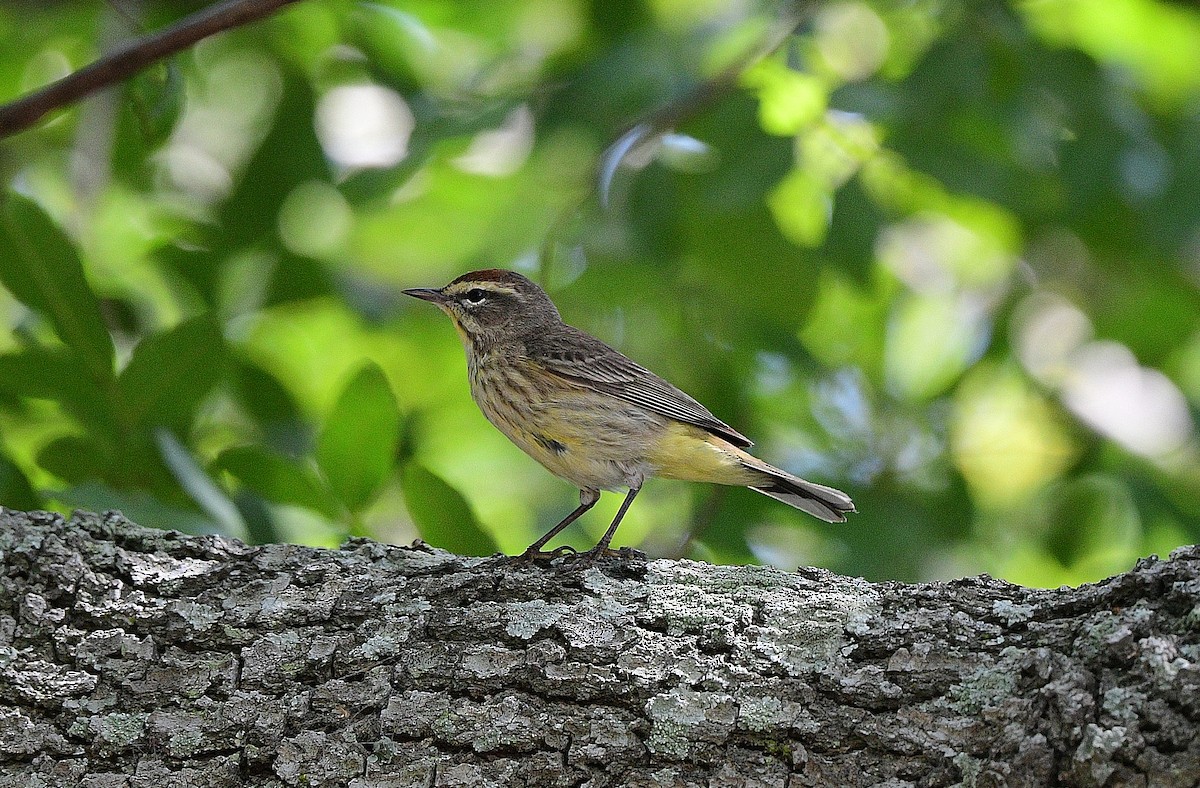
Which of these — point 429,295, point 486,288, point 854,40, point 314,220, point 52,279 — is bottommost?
point 52,279

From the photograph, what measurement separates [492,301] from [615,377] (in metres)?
0.98

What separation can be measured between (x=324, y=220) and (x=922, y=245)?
14.4 ft

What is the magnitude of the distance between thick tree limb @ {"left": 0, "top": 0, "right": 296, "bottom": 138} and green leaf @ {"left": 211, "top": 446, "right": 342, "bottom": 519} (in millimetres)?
1245

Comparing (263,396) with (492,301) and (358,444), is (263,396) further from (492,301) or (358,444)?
(358,444)

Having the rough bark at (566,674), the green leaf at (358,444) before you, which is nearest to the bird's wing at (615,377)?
the green leaf at (358,444)

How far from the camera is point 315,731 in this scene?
2.80 meters

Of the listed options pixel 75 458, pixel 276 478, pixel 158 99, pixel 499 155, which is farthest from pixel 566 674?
pixel 499 155

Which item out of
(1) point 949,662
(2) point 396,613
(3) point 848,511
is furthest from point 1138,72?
(2) point 396,613

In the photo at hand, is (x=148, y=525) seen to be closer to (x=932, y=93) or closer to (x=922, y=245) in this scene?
(x=932, y=93)

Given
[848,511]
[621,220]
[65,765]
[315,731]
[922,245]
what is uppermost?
[922,245]

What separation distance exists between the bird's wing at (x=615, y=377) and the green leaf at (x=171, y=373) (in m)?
1.77

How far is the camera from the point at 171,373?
3801 mm

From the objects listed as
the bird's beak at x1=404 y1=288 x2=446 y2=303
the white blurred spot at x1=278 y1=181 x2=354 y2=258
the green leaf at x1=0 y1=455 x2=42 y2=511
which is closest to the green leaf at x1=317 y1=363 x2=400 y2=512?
the green leaf at x1=0 y1=455 x2=42 y2=511

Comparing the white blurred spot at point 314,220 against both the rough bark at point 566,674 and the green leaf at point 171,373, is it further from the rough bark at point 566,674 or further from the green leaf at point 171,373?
the rough bark at point 566,674
